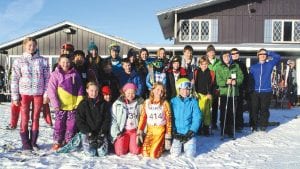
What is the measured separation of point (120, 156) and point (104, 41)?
50.4 ft

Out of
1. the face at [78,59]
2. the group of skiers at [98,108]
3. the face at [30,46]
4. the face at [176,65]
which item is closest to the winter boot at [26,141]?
the group of skiers at [98,108]

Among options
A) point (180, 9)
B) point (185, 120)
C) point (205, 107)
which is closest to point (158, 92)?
point (185, 120)

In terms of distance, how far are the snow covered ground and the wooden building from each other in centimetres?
1326

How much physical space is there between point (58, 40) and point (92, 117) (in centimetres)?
1609

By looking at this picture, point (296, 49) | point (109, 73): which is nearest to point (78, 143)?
point (109, 73)

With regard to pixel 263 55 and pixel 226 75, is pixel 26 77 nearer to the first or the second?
pixel 226 75

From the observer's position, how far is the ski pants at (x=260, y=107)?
8664mm

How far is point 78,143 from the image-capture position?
639 centimetres

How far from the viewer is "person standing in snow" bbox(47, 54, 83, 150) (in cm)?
638

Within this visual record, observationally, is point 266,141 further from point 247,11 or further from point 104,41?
point 104,41

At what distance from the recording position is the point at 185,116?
662 cm

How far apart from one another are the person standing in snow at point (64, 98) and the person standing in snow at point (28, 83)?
18 cm

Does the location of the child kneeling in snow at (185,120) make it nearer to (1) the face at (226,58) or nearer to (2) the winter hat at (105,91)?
(2) the winter hat at (105,91)

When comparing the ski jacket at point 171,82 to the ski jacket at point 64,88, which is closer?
the ski jacket at point 64,88
